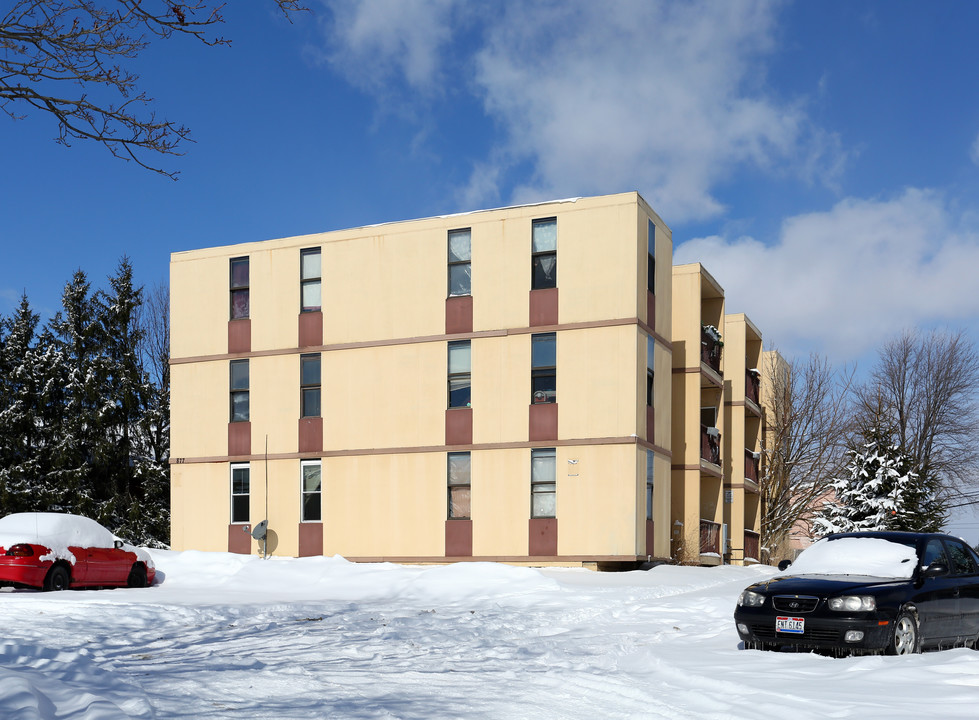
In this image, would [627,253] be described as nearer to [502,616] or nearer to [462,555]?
[462,555]

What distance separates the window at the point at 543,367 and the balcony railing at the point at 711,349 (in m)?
7.91

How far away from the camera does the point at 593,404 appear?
27953 mm

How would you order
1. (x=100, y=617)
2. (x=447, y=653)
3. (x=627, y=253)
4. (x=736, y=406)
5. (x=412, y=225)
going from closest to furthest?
(x=447, y=653), (x=100, y=617), (x=627, y=253), (x=412, y=225), (x=736, y=406)

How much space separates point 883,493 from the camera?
35.1 m

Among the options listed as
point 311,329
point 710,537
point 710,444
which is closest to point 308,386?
point 311,329

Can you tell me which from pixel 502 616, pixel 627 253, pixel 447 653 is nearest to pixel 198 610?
pixel 502 616

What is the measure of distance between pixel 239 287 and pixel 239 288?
0.04 metres

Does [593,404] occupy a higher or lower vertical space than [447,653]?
higher

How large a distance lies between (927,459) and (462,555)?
97.7 ft

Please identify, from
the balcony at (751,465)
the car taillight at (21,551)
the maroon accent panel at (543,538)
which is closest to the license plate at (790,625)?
the car taillight at (21,551)

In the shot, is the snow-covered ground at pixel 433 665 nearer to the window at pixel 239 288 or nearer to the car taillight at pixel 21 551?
the car taillight at pixel 21 551

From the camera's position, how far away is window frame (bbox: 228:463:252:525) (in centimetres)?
3169

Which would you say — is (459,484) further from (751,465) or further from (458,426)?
(751,465)

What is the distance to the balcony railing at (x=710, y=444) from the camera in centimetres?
3414
